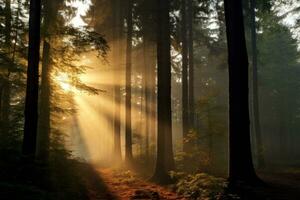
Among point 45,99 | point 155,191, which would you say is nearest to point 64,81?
point 45,99

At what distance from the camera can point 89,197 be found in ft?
35.7

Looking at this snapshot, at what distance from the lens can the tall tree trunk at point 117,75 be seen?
24.7 meters

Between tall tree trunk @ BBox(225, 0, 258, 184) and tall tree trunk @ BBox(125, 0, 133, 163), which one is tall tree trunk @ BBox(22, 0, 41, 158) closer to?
tall tree trunk @ BBox(225, 0, 258, 184)

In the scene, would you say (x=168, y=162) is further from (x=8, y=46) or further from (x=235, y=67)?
(x=8, y=46)

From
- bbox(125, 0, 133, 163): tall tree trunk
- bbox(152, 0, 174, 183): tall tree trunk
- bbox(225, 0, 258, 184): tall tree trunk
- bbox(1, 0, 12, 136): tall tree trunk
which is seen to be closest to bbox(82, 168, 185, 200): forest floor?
bbox(152, 0, 174, 183): tall tree trunk

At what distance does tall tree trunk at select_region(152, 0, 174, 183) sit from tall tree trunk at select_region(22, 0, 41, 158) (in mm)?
6353

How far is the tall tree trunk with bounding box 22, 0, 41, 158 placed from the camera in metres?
10.5

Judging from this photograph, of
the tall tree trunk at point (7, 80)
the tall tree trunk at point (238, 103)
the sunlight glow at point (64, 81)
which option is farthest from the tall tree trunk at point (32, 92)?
the sunlight glow at point (64, 81)

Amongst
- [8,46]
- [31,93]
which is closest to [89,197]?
[31,93]

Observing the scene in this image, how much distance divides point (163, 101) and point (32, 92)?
6.95m

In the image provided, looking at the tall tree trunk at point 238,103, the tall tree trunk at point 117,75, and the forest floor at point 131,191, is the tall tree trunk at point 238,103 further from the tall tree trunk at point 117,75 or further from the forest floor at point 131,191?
the tall tree trunk at point 117,75

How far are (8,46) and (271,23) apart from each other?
799 inches

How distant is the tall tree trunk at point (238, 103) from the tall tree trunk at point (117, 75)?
Answer: 14651 mm

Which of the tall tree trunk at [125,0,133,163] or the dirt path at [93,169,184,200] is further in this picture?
the tall tree trunk at [125,0,133,163]
